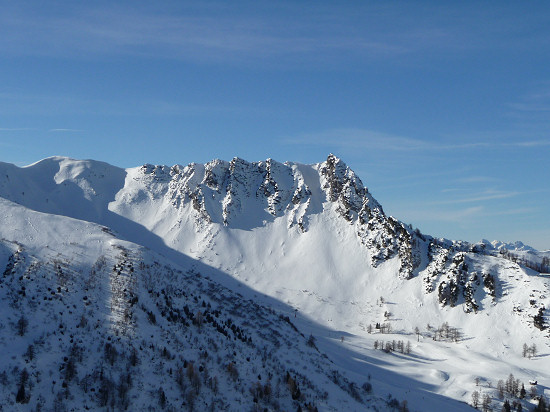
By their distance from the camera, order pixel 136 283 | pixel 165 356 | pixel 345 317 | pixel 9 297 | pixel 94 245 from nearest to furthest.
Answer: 1. pixel 165 356
2. pixel 9 297
3. pixel 136 283
4. pixel 94 245
5. pixel 345 317

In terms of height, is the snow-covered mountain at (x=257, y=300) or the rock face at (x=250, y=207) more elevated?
the rock face at (x=250, y=207)

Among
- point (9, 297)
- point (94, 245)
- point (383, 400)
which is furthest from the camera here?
point (94, 245)

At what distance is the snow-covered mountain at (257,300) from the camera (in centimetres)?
5309

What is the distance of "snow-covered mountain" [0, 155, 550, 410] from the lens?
174 feet

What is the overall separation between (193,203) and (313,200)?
5106 cm

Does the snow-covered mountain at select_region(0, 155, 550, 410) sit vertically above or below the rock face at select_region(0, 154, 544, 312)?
below

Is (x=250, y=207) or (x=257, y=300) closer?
(x=257, y=300)

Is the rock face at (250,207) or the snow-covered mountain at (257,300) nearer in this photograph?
the snow-covered mountain at (257,300)

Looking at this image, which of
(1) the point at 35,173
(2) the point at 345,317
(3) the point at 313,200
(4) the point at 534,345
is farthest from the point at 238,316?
(1) the point at 35,173

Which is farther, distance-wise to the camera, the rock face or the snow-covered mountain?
the rock face

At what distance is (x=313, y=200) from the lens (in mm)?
190750

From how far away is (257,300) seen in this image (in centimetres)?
14425

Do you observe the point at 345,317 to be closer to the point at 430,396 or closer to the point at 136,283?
the point at 430,396

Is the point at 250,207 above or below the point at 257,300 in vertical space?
above
